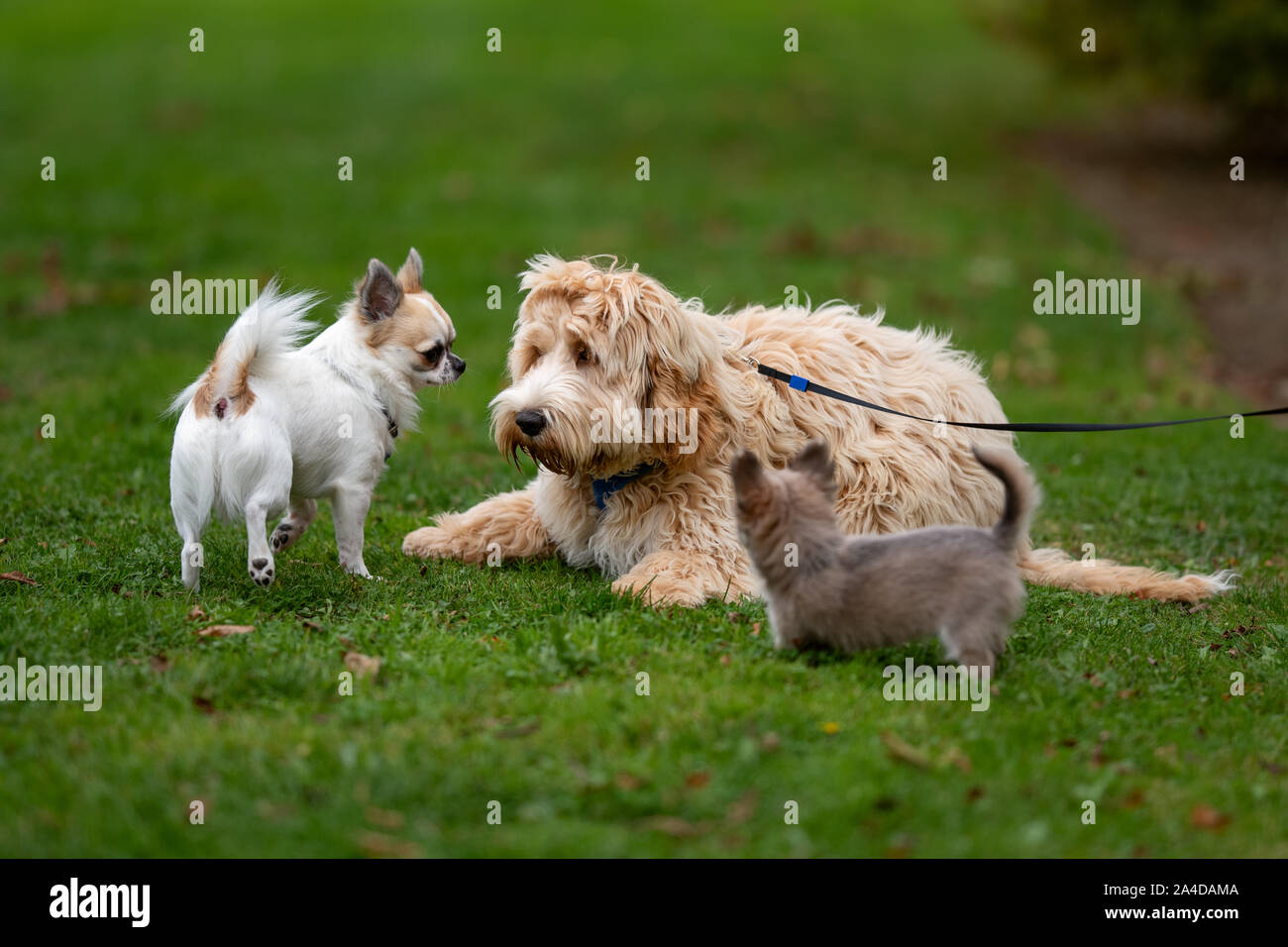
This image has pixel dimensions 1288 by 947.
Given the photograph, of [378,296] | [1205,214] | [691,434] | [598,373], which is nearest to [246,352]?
[378,296]

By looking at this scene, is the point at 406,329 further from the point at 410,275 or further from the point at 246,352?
the point at 246,352

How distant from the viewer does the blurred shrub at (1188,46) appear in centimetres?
1802

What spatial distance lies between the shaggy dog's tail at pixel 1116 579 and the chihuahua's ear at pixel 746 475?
7.76ft

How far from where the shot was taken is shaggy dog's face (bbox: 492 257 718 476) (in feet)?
18.6

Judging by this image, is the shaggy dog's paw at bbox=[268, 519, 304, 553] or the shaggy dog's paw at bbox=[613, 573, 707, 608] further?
the shaggy dog's paw at bbox=[268, 519, 304, 553]

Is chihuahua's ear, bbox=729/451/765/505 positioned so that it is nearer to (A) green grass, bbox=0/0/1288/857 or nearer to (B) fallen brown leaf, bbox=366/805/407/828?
(A) green grass, bbox=0/0/1288/857

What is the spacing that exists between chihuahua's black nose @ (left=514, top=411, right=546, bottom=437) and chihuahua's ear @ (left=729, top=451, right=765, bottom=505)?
1.13 meters

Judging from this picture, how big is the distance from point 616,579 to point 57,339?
25.0 feet

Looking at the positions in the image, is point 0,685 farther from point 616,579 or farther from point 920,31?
point 920,31

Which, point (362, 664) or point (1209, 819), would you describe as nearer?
point (1209, 819)

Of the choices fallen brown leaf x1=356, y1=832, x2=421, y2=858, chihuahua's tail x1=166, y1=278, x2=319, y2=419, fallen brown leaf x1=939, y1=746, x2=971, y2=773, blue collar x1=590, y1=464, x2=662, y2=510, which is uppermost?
chihuahua's tail x1=166, y1=278, x2=319, y2=419

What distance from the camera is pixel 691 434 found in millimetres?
6012

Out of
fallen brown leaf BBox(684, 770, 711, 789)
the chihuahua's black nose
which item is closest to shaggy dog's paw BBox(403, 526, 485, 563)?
the chihuahua's black nose

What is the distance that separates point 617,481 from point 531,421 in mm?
773
